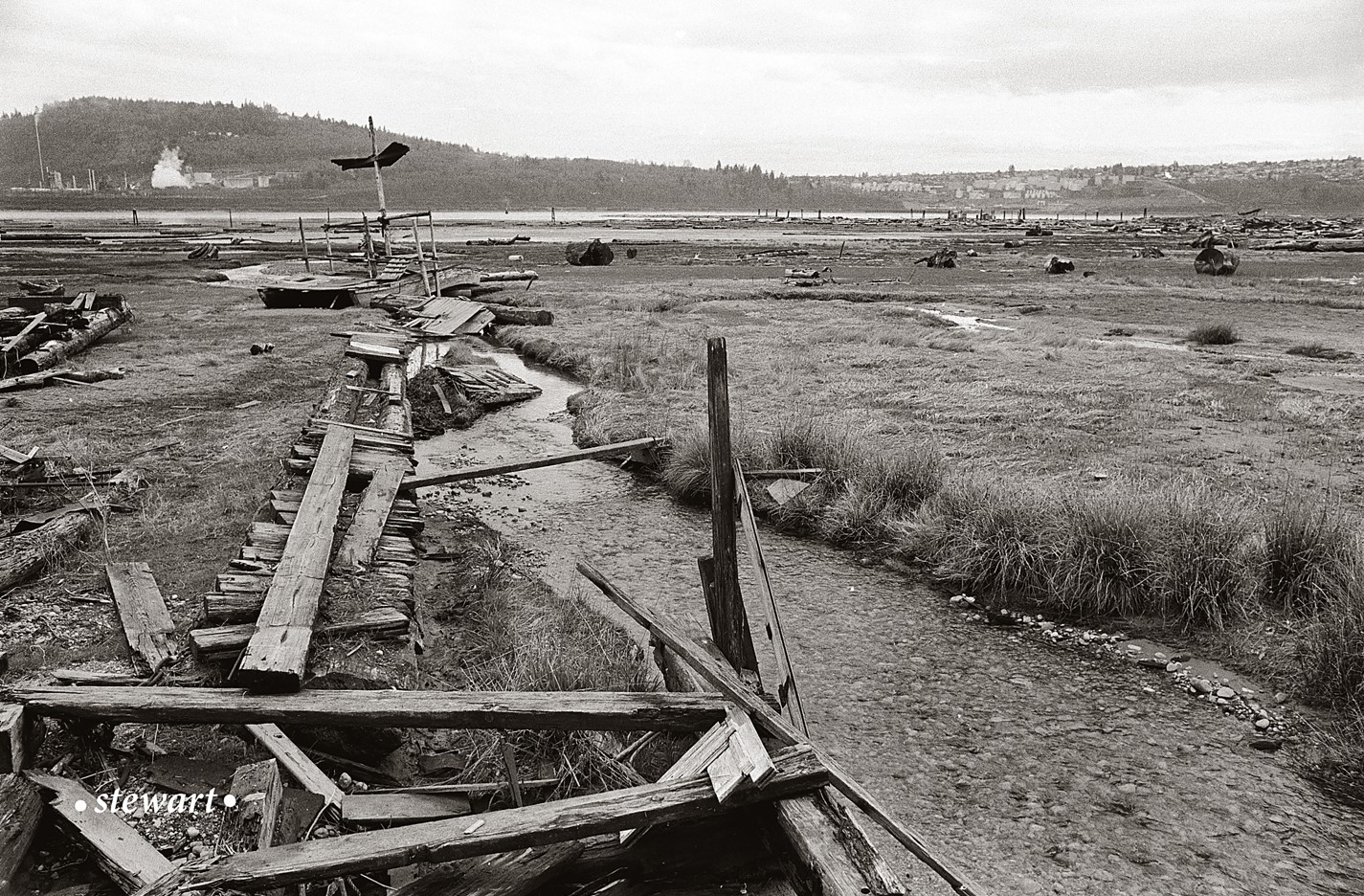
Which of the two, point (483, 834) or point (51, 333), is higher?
point (51, 333)

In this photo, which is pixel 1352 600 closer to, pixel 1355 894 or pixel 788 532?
pixel 1355 894

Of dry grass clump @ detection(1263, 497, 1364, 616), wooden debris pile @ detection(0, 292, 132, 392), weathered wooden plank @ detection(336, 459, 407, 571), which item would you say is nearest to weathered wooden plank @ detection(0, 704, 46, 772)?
weathered wooden plank @ detection(336, 459, 407, 571)

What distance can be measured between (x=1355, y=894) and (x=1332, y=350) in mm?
15795

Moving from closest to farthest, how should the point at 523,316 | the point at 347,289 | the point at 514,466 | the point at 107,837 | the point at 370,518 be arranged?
the point at 107,837 → the point at 370,518 → the point at 514,466 → the point at 523,316 → the point at 347,289

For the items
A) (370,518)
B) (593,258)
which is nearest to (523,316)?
(370,518)

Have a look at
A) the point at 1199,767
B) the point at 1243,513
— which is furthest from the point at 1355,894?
the point at 1243,513

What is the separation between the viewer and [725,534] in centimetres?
522

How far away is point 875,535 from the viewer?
8.19m

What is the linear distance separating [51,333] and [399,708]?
1558cm

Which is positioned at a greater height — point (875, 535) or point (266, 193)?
point (266, 193)

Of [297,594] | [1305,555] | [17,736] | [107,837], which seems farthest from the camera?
[1305,555]

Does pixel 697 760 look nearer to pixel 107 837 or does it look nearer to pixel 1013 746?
pixel 107 837

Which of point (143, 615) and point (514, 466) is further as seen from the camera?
point (514, 466)

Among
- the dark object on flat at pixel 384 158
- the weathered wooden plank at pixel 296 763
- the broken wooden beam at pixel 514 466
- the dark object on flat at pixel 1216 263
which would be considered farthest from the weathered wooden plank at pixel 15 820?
the dark object on flat at pixel 1216 263
